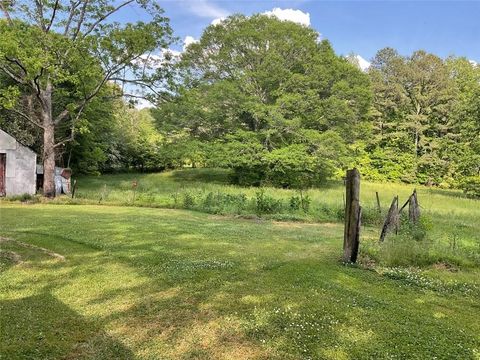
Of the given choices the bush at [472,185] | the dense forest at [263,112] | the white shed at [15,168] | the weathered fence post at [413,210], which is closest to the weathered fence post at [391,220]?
the weathered fence post at [413,210]

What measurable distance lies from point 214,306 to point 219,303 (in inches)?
4.0

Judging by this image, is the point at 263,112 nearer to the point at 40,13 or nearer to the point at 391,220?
the point at 40,13

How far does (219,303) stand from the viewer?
430 centimetres

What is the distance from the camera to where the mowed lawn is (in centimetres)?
333

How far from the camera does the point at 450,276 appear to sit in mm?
5988

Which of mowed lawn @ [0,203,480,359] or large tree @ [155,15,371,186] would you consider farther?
large tree @ [155,15,371,186]

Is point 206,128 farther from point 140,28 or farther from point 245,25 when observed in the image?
point 140,28

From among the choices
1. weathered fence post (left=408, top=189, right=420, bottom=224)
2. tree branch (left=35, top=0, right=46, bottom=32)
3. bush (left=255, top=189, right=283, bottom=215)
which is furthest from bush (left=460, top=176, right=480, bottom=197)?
tree branch (left=35, top=0, right=46, bottom=32)

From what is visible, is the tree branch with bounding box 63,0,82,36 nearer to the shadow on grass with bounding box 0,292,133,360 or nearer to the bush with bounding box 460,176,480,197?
the shadow on grass with bounding box 0,292,133,360

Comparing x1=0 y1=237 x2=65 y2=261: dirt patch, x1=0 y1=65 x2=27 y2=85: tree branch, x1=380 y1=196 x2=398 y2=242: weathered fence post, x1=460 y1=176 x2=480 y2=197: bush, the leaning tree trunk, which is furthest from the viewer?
x1=460 y1=176 x2=480 y2=197: bush

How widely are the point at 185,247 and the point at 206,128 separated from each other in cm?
2429

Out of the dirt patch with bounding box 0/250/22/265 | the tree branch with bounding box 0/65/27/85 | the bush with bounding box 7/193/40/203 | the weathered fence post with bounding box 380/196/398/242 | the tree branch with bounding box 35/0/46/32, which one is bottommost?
the bush with bounding box 7/193/40/203

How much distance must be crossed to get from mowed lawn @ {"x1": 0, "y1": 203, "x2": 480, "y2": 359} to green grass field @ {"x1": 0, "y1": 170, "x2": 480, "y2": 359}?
1cm

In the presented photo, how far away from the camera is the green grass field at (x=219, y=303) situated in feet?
11.0
